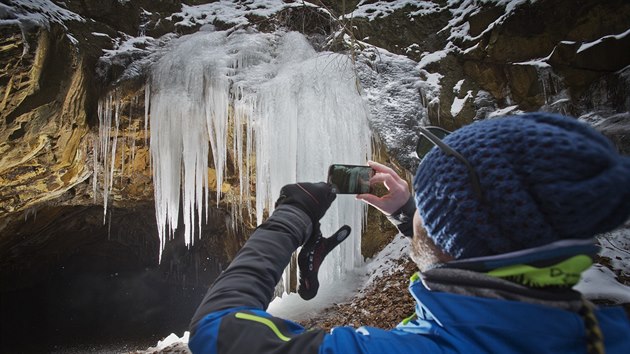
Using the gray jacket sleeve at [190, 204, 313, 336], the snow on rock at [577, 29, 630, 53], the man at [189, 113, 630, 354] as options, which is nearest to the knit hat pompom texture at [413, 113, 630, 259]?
the man at [189, 113, 630, 354]

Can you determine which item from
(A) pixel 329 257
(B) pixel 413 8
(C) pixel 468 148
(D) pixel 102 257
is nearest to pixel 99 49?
(A) pixel 329 257

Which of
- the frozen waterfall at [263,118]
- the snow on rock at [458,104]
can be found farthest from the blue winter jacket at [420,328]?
the snow on rock at [458,104]

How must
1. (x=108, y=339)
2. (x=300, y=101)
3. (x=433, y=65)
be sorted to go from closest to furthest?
1. (x=300, y=101)
2. (x=433, y=65)
3. (x=108, y=339)

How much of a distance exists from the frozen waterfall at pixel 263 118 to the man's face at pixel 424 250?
3.82 metres

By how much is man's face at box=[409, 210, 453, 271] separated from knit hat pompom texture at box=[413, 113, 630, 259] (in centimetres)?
6

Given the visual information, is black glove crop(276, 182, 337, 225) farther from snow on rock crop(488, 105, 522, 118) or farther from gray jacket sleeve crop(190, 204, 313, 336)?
snow on rock crop(488, 105, 522, 118)

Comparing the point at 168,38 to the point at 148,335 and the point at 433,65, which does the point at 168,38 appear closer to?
the point at 433,65

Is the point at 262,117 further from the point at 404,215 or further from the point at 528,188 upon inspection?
the point at 528,188

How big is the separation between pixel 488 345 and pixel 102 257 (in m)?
16.4

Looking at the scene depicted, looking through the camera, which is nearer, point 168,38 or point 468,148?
point 468,148

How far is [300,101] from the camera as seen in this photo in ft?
16.8

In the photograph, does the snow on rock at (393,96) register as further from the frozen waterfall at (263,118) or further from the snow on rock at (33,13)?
the snow on rock at (33,13)

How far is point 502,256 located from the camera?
2.28 feet

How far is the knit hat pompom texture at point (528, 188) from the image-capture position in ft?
2.17
